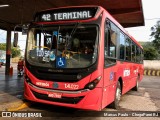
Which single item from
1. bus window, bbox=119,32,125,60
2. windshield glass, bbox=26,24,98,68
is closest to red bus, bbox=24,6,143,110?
windshield glass, bbox=26,24,98,68

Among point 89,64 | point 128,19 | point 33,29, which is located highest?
point 128,19

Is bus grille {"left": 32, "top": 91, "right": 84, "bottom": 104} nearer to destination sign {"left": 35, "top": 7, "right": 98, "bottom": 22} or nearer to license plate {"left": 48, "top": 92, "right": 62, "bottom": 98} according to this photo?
license plate {"left": 48, "top": 92, "right": 62, "bottom": 98}

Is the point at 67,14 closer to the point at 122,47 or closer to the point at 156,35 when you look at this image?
the point at 122,47

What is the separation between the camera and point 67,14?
737 cm

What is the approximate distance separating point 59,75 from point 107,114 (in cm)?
202

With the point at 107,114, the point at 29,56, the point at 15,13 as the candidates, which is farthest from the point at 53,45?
the point at 15,13

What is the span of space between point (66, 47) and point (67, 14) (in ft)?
3.31

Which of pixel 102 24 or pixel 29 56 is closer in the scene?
pixel 102 24

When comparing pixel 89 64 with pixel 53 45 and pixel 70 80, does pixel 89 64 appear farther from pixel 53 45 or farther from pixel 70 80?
pixel 53 45

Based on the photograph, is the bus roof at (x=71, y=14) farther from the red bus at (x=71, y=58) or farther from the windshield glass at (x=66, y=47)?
→ the windshield glass at (x=66, y=47)

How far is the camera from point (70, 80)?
267 inches

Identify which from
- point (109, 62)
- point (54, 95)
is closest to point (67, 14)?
point (109, 62)

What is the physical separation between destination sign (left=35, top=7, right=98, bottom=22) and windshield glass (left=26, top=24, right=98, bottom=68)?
27 centimetres

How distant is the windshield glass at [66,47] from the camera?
6.90m
